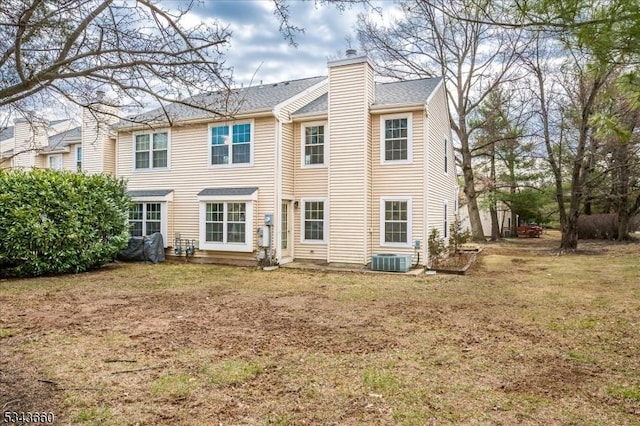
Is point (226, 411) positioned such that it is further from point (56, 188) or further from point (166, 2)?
point (56, 188)

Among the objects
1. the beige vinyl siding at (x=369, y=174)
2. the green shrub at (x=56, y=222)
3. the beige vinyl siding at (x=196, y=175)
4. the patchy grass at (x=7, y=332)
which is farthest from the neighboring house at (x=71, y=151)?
the patchy grass at (x=7, y=332)

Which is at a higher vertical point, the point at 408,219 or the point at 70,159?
the point at 70,159

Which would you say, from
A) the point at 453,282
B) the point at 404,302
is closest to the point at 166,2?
the point at 404,302

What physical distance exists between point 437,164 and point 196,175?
8.32 metres

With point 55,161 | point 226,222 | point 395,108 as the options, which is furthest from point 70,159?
point 395,108

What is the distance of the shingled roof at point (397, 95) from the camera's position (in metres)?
12.1

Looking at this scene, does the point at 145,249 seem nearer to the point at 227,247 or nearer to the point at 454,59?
the point at 227,247

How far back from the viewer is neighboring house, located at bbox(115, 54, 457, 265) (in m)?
12.0

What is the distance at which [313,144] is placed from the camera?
42.9ft

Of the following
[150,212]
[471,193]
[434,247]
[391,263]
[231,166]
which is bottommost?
[391,263]

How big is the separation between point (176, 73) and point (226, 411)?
9.61 ft

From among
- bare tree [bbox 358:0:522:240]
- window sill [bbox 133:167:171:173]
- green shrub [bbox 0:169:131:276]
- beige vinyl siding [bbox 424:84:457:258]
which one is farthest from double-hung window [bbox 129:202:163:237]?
bare tree [bbox 358:0:522:240]

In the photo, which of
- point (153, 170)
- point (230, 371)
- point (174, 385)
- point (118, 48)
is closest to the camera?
point (118, 48)

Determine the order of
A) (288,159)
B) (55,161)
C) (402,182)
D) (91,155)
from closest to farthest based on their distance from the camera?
(402,182) < (288,159) < (91,155) < (55,161)
